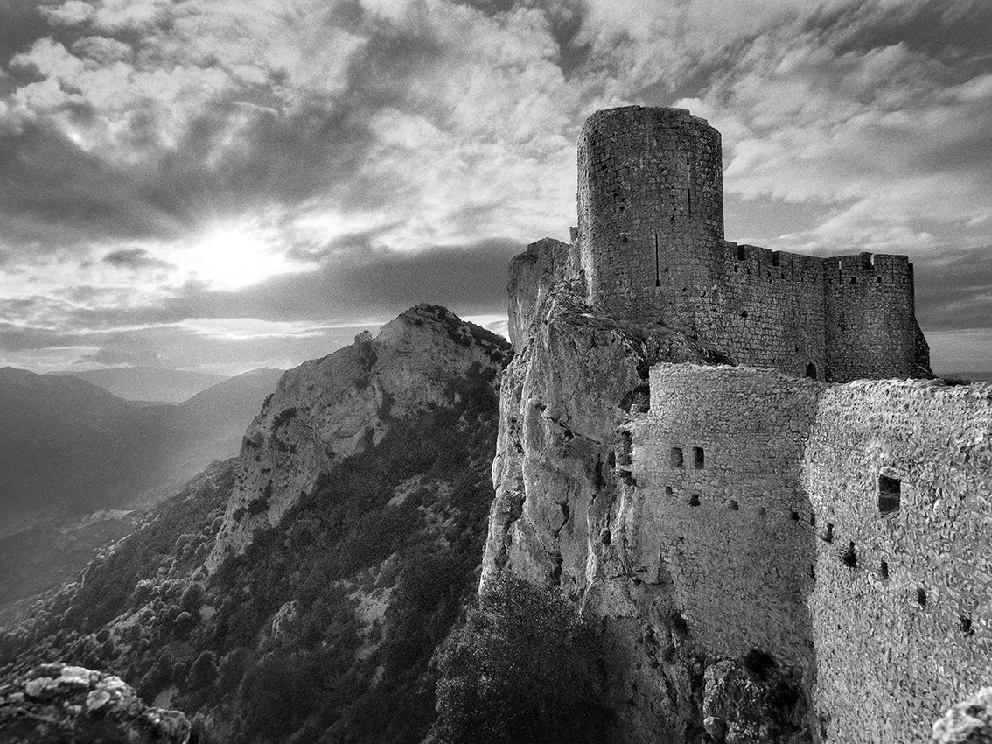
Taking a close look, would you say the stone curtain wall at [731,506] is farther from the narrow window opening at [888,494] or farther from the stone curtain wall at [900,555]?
the narrow window opening at [888,494]

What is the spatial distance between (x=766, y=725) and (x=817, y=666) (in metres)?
2.01

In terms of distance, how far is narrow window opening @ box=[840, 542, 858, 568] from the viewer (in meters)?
10.9

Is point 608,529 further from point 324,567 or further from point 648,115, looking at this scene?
point 324,567

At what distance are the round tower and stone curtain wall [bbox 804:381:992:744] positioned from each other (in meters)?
A: 10.4

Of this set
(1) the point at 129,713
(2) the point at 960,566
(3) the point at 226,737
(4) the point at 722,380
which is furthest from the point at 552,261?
(3) the point at 226,737

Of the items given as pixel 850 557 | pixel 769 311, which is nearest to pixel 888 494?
pixel 850 557

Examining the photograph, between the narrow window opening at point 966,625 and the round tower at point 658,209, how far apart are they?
1452 cm

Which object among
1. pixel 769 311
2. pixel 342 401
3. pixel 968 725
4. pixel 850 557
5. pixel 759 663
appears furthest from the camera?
pixel 342 401

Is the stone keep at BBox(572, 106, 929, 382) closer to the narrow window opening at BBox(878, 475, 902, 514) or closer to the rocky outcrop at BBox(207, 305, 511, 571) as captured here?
the narrow window opening at BBox(878, 475, 902, 514)

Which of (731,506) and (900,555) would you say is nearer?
(900,555)

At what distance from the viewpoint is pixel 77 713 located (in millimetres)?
6082

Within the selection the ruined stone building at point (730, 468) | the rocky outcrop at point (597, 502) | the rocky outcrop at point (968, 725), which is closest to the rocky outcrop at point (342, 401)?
the ruined stone building at point (730, 468)

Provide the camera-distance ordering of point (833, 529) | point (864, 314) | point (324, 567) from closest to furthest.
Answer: point (833, 529) < point (864, 314) < point (324, 567)

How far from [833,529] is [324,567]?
4709 cm
